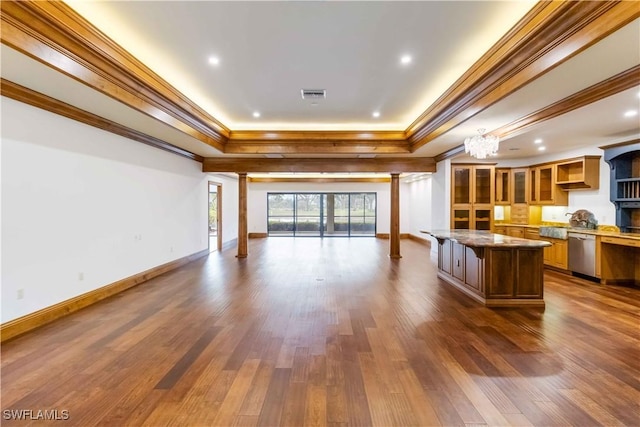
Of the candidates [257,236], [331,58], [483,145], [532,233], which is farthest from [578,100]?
[257,236]

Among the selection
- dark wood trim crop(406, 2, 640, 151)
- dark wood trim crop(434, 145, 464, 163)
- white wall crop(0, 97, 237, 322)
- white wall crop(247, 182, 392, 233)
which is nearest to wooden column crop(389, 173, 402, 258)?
dark wood trim crop(434, 145, 464, 163)

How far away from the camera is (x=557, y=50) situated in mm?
2568

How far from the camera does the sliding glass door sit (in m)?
13.1

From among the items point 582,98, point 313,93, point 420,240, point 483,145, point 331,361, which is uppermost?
point 313,93

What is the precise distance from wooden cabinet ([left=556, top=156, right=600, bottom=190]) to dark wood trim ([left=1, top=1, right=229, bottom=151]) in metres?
7.60

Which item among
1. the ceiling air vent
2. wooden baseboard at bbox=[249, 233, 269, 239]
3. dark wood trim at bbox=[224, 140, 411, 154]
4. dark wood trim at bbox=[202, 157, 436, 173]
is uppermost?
the ceiling air vent

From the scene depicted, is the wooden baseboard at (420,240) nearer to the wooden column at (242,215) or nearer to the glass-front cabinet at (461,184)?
the glass-front cabinet at (461,184)

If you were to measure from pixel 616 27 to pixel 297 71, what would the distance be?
9.56 feet

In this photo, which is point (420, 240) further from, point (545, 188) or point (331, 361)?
point (331, 361)

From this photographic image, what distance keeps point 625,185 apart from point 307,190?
31.8ft

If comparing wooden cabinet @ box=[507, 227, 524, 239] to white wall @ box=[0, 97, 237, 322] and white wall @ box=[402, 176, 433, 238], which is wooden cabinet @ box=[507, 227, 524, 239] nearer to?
white wall @ box=[402, 176, 433, 238]

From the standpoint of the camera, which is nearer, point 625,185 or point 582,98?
point 582,98

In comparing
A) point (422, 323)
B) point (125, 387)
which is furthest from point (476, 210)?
point (125, 387)

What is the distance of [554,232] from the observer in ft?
19.9
